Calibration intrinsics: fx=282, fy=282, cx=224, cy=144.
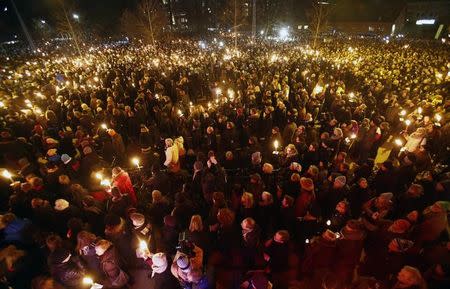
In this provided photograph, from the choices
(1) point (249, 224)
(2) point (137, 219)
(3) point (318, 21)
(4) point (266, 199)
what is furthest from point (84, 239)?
(3) point (318, 21)

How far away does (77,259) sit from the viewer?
3.75 meters

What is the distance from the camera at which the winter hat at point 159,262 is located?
3.48 m

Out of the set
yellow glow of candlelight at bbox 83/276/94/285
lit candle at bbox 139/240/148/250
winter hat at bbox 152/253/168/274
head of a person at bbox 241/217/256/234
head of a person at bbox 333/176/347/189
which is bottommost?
lit candle at bbox 139/240/148/250

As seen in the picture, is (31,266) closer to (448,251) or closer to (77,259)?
(77,259)

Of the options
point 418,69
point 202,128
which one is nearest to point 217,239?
point 202,128

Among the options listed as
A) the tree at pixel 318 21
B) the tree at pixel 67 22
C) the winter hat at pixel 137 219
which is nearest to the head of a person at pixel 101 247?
the winter hat at pixel 137 219

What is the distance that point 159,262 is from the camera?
11.4 ft

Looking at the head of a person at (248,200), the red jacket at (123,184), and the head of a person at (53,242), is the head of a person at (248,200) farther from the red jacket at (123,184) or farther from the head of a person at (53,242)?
the head of a person at (53,242)

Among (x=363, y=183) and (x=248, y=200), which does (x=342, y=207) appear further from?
(x=248, y=200)

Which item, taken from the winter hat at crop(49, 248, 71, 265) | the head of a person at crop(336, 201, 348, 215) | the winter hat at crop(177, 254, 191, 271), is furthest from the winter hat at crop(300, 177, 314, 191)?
the winter hat at crop(49, 248, 71, 265)

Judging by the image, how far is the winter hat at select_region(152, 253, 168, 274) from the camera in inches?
137

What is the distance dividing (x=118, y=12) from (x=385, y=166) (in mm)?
50528

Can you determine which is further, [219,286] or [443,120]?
[443,120]

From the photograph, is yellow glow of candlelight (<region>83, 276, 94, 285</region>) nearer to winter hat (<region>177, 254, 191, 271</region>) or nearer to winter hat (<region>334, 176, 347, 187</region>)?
winter hat (<region>177, 254, 191, 271</region>)
